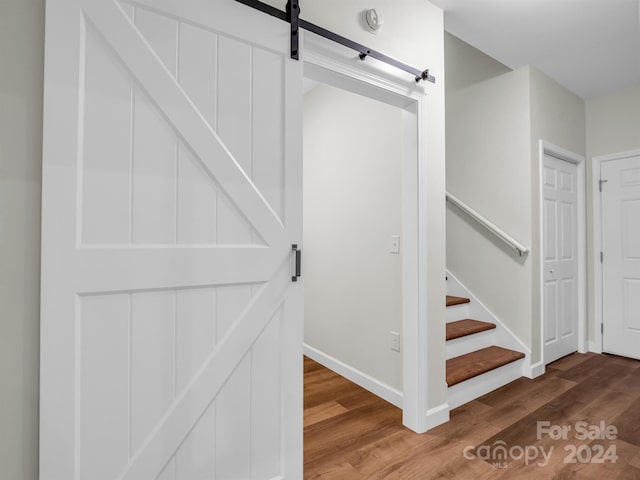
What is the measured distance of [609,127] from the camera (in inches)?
141

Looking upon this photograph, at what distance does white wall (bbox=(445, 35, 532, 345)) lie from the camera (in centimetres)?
304

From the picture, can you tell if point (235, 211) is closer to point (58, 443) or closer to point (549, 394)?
point (58, 443)

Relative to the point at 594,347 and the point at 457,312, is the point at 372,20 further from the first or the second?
the point at 594,347

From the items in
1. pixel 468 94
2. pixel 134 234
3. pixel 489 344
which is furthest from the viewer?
pixel 468 94

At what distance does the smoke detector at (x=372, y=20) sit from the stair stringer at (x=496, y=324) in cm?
248

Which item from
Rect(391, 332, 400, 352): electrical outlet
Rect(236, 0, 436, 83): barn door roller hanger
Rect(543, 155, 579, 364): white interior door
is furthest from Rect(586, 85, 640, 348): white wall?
Rect(236, 0, 436, 83): barn door roller hanger

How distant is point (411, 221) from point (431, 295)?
0.48m

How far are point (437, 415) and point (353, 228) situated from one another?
1.48m

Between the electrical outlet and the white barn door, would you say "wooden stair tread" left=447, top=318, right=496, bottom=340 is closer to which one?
the electrical outlet

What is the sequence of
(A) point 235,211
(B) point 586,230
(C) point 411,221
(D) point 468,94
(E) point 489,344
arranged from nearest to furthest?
(A) point 235,211, (C) point 411,221, (E) point 489,344, (D) point 468,94, (B) point 586,230

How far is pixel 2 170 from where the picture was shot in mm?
1046

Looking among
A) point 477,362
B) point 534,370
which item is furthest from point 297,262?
point 534,370

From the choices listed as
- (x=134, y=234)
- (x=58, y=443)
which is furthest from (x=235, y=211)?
(x=58, y=443)

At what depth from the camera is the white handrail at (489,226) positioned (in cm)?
300
